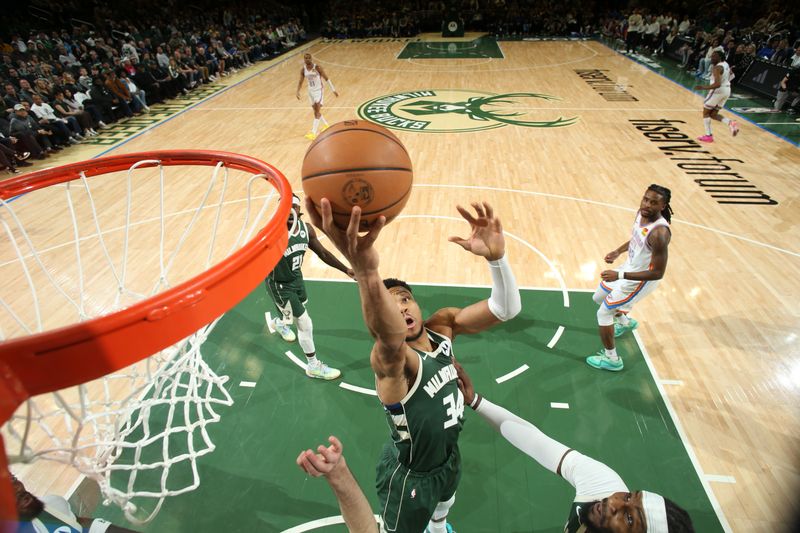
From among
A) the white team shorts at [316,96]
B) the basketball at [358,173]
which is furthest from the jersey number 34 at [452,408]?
the white team shorts at [316,96]

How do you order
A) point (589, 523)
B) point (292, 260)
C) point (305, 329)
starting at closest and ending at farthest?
point (589, 523)
point (292, 260)
point (305, 329)

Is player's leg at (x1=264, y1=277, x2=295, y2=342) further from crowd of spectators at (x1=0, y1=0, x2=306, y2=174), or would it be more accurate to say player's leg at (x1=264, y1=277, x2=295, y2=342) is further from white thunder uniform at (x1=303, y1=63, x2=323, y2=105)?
crowd of spectators at (x1=0, y1=0, x2=306, y2=174)

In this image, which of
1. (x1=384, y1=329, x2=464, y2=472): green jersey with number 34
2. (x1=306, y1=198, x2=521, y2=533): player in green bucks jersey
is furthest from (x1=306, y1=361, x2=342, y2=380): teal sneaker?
(x1=384, y1=329, x2=464, y2=472): green jersey with number 34

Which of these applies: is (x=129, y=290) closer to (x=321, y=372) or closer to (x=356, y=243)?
(x=321, y=372)

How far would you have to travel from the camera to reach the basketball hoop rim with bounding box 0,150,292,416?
129 cm

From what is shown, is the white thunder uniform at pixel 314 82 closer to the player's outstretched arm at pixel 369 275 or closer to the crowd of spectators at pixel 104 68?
the crowd of spectators at pixel 104 68

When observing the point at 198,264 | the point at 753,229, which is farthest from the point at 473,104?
the point at 198,264

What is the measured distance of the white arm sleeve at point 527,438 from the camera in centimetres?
250

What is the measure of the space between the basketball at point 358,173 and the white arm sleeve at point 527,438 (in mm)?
1538

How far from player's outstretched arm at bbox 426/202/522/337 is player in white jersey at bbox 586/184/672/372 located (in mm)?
1753

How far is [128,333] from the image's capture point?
1.46 metres

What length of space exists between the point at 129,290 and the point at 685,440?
5630mm

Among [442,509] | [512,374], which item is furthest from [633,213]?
[442,509]

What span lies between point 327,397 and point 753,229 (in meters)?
6.09
